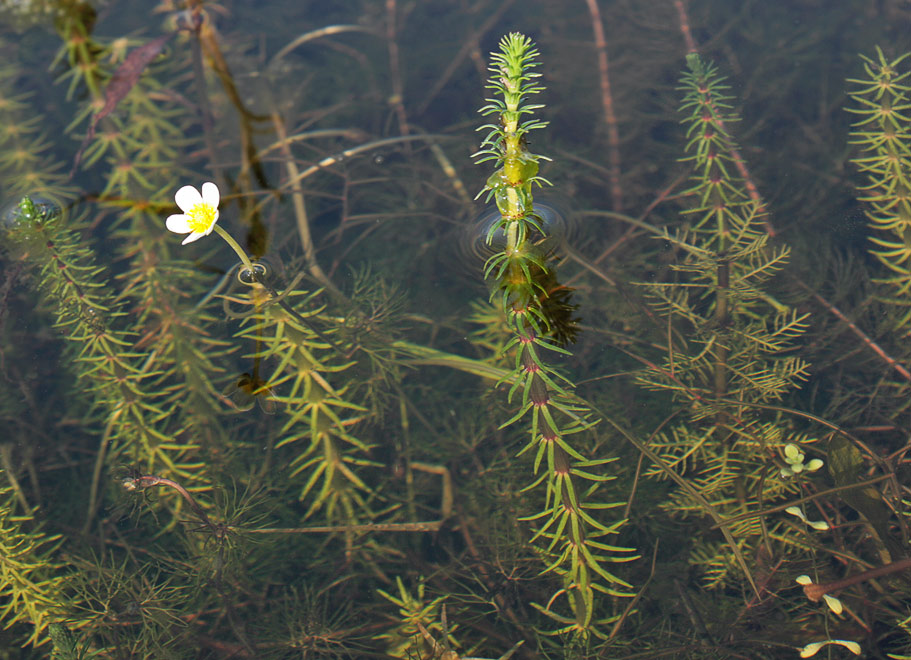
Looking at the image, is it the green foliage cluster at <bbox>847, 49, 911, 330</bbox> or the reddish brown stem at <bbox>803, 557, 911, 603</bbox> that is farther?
the green foliage cluster at <bbox>847, 49, 911, 330</bbox>

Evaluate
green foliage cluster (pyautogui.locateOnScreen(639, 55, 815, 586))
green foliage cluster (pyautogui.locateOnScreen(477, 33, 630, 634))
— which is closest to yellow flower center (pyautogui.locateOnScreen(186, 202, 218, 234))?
green foliage cluster (pyautogui.locateOnScreen(477, 33, 630, 634))

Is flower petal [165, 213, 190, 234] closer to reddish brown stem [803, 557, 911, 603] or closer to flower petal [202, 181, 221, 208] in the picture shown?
flower petal [202, 181, 221, 208]

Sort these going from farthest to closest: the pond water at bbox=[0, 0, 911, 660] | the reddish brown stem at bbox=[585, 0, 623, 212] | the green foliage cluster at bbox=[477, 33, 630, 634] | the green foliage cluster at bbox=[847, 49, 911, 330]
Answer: the reddish brown stem at bbox=[585, 0, 623, 212]
the green foliage cluster at bbox=[847, 49, 911, 330]
the pond water at bbox=[0, 0, 911, 660]
the green foliage cluster at bbox=[477, 33, 630, 634]

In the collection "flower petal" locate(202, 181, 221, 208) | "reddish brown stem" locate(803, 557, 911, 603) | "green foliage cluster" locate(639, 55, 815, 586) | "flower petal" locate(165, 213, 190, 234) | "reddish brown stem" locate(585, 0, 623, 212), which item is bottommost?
"reddish brown stem" locate(803, 557, 911, 603)

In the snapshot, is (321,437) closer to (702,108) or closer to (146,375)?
(146,375)

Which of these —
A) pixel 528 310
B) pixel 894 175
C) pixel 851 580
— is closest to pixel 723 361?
pixel 851 580

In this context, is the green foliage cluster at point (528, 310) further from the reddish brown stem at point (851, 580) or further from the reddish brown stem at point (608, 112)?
the reddish brown stem at point (608, 112)

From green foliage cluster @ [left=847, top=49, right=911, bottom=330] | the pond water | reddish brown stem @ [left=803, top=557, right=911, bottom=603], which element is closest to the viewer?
reddish brown stem @ [left=803, top=557, right=911, bottom=603]

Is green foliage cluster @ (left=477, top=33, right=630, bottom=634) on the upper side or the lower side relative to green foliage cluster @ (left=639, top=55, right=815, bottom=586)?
upper
